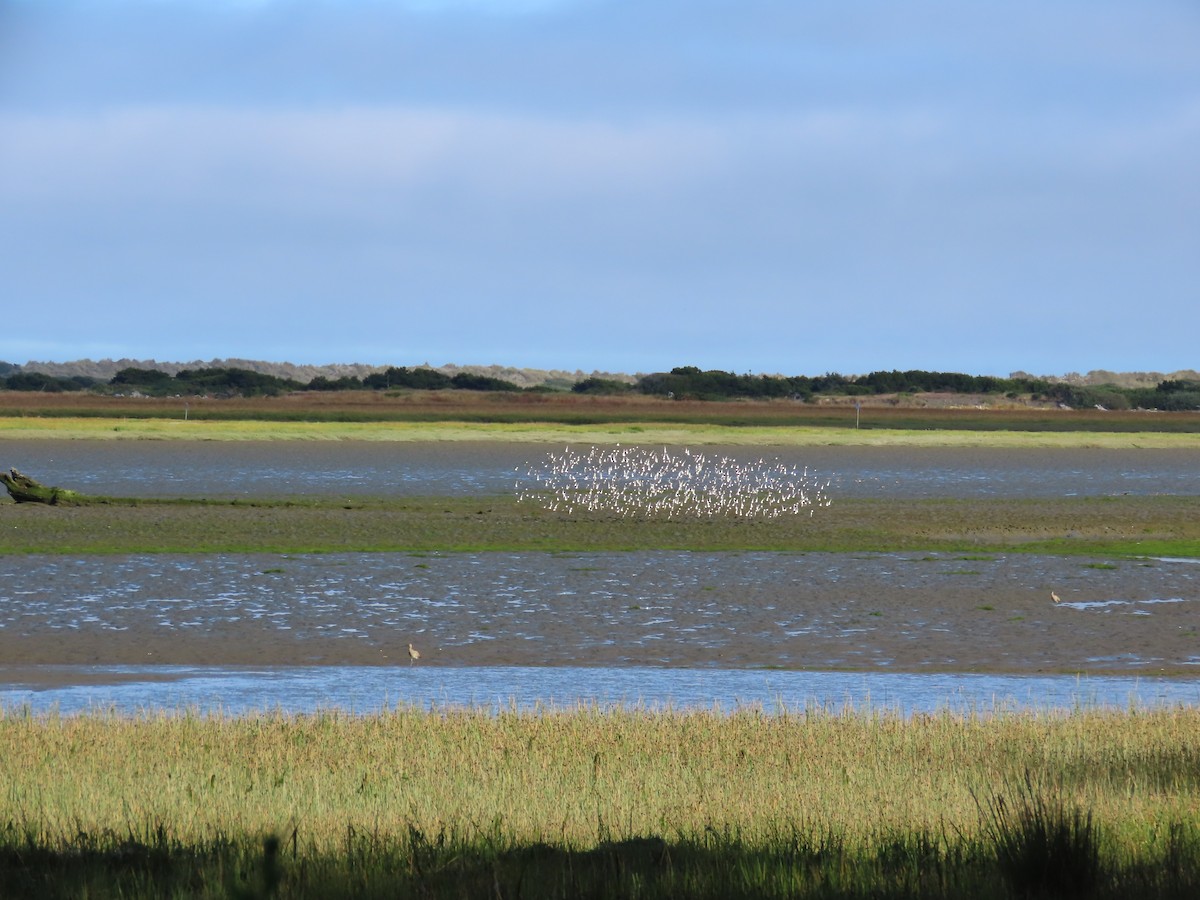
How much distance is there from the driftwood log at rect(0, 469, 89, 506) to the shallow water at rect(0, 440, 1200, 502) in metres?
4.07

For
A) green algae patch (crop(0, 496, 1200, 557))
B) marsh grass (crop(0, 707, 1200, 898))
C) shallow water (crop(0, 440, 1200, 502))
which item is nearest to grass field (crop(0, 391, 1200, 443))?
shallow water (crop(0, 440, 1200, 502))

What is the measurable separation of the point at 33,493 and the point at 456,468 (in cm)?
1940

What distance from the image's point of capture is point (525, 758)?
11.4 meters

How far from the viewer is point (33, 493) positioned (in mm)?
34562

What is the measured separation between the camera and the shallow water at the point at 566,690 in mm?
14305

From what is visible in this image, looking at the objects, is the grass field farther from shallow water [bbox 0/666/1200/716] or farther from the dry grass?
the dry grass

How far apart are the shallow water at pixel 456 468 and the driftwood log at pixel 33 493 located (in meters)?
4.07

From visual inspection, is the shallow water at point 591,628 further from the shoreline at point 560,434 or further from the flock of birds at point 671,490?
the shoreline at point 560,434

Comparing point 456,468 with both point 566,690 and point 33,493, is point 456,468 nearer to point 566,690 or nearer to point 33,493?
point 33,493

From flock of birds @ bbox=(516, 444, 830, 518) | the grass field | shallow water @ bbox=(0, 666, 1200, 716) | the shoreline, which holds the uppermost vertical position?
the grass field

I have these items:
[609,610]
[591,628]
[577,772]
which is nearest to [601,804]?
[577,772]

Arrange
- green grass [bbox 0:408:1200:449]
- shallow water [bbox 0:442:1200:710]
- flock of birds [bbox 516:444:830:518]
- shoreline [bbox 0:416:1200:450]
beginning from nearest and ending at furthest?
shallow water [bbox 0:442:1200:710]
flock of birds [bbox 516:444:830:518]
shoreline [bbox 0:416:1200:450]
green grass [bbox 0:408:1200:449]

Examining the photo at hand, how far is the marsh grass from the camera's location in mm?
6996

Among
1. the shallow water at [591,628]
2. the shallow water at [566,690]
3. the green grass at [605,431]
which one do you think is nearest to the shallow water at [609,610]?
the shallow water at [591,628]
